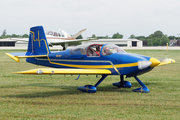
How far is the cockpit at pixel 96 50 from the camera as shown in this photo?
888 centimetres

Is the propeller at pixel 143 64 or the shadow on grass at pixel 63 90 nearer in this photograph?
the propeller at pixel 143 64

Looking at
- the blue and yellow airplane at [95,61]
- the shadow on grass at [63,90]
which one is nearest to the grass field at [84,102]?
the shadow on grass at [63,90]

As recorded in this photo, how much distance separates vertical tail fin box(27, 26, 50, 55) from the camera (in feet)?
35.1

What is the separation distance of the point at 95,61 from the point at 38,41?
3.24 metres

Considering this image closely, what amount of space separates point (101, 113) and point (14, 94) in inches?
148

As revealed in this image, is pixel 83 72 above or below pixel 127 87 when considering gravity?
above

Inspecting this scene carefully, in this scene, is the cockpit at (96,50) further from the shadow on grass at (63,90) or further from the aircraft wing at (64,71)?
the shadow on grass at (63,90)

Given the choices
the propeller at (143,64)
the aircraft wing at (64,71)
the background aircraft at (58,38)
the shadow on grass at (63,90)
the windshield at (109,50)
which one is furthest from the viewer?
the background aircraft at (58,38)

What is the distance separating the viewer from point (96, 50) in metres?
9.27

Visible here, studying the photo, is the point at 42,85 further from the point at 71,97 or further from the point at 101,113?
the point at 101,113

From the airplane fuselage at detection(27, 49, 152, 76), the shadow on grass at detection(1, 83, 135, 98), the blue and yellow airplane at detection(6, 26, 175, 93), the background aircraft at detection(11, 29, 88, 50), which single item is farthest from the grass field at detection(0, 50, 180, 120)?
the background aircraft at detection(11, 29, 88, 50)

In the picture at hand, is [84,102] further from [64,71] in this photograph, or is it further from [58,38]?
[58,38]

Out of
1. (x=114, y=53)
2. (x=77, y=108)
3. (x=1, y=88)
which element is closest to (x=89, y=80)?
(x=114, y=53)

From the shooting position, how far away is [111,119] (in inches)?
221
